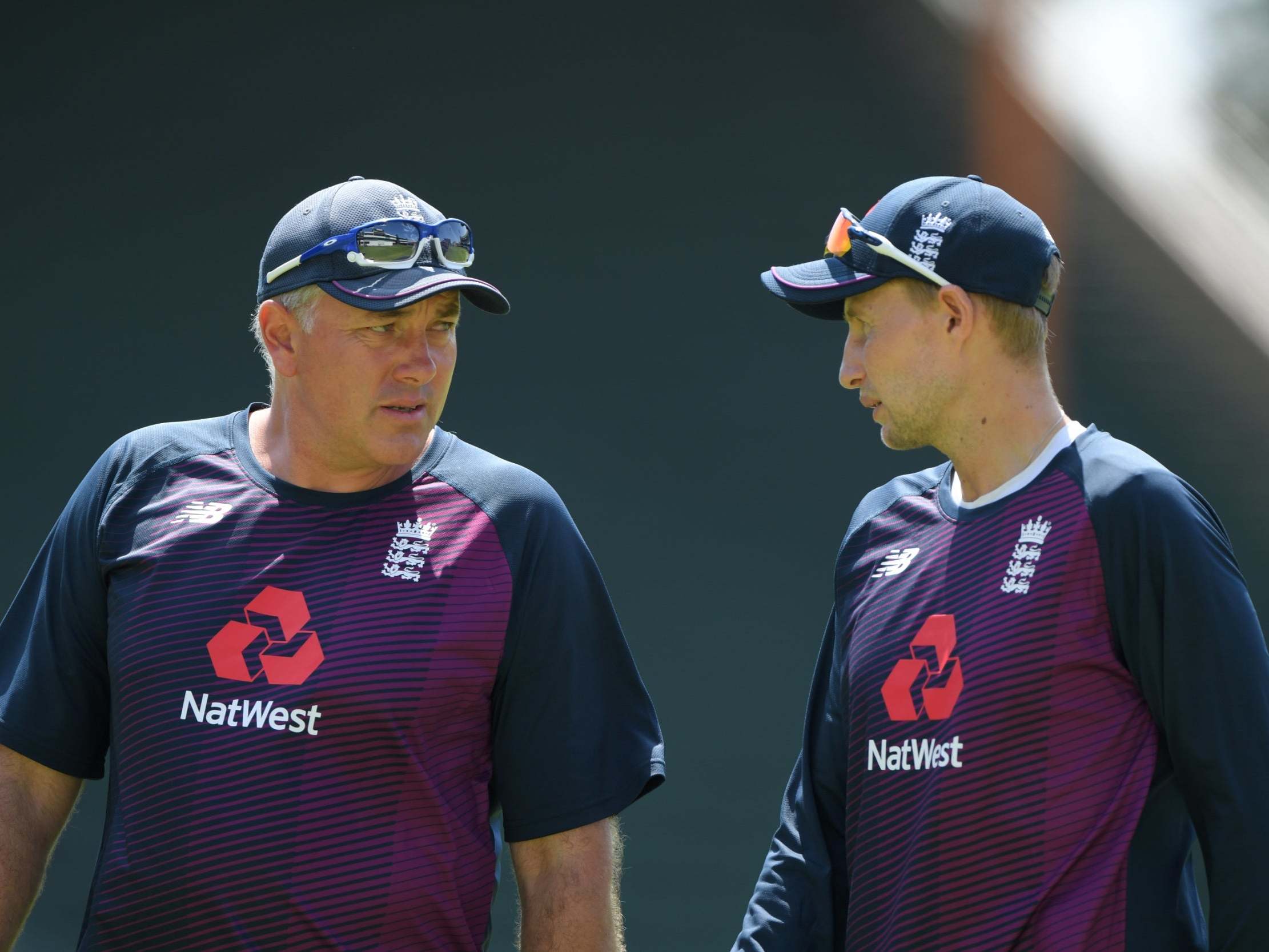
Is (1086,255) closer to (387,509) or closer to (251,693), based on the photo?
(387,509)

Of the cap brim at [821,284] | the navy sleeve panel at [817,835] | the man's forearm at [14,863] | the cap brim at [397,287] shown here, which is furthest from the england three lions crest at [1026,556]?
the man's forearm at [14,863]

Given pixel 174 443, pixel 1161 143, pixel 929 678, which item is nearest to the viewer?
pixel 929 678

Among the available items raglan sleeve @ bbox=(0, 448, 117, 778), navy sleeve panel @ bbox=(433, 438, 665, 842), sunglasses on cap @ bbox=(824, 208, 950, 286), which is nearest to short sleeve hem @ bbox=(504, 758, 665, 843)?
navy sleeve panel @ bbox=(433, 438, 665, 842)

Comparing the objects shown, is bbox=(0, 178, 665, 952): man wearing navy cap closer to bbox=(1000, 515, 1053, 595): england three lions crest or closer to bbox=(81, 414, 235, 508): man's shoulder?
bbox=(81, 414, 235, 508): man's shoulder

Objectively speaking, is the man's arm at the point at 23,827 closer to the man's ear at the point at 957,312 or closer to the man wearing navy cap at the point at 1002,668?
the man wearing navy cap at the point at 1002,668

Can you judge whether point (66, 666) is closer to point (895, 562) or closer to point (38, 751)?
point (38, 751)

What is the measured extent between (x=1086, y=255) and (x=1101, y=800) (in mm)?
2331

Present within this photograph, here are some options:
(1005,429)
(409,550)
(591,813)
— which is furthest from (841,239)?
(591,813)

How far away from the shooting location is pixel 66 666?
6.50 feet

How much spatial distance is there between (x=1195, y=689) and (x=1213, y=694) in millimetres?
19

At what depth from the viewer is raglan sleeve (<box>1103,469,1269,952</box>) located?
1615 mm

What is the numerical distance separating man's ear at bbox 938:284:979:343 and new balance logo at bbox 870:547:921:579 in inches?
11.4

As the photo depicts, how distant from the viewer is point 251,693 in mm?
1847

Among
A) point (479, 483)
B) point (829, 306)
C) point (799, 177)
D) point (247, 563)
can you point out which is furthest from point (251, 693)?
point (799, 177)
